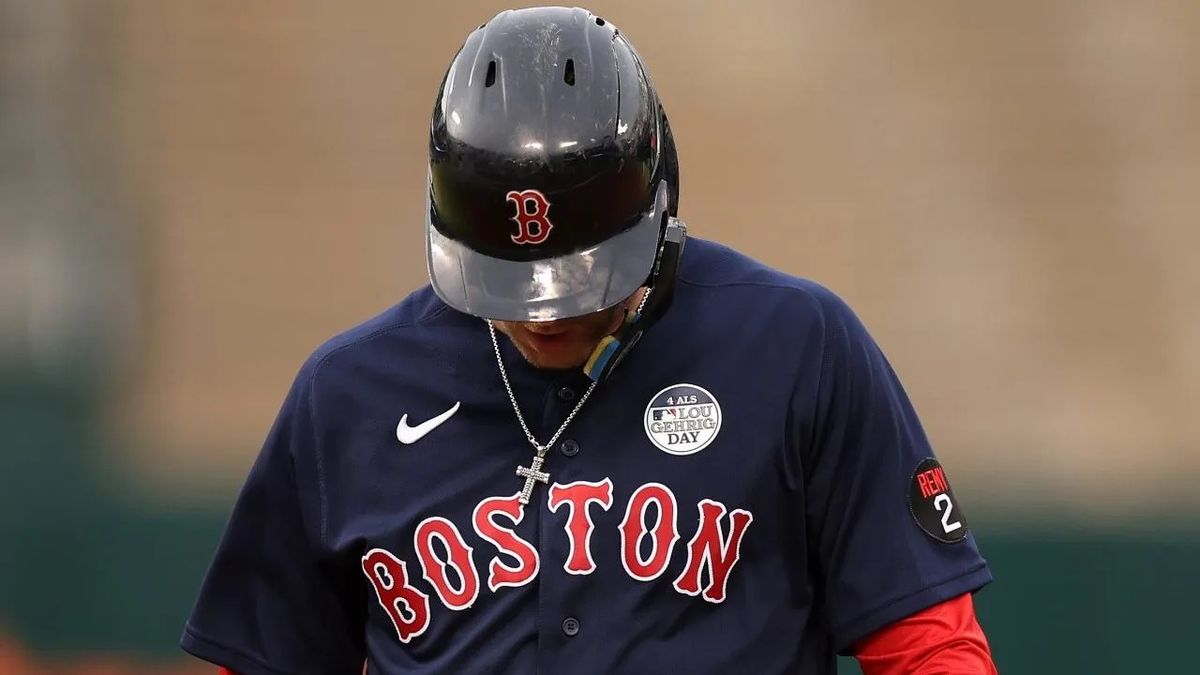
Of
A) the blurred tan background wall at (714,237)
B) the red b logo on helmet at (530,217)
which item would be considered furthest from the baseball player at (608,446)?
the blurred tan background wall at (714,237)

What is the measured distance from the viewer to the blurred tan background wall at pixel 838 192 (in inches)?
175

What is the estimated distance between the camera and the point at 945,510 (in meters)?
1.96

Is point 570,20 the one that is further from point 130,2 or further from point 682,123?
point 130,2

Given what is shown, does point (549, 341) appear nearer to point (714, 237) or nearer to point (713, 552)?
point (713, 552)

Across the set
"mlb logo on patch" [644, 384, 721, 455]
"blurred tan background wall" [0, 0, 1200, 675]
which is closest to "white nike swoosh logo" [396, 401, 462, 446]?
"mlb logo on patch" [644, 384, 721, 455]

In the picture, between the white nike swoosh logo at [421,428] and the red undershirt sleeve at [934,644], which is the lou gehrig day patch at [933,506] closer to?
the red undershirt sleeve at [934,644]

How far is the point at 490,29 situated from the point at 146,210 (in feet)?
9.96

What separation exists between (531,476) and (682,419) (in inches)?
7.8

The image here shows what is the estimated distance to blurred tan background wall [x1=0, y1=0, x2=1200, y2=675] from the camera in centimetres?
436

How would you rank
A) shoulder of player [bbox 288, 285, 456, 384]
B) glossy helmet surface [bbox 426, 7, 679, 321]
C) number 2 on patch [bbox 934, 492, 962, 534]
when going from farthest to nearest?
shoulder of player [bbox 288, 285, 456, 384]
number 2 on patch [bbox 934, 492, 962, 534]
glossy helmet surface [bbox 426, 7, 679, 321]

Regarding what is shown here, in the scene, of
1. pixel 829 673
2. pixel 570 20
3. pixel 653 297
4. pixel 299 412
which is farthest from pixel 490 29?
pixel 829 673

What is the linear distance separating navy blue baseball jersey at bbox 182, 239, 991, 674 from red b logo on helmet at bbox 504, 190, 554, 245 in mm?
223

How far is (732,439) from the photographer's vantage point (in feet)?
6.30

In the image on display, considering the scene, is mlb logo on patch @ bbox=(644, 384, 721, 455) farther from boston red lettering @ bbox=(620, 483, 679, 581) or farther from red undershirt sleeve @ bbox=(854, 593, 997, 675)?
red undershirt sleeve @ bbox=(854, 593, 997, 675)
